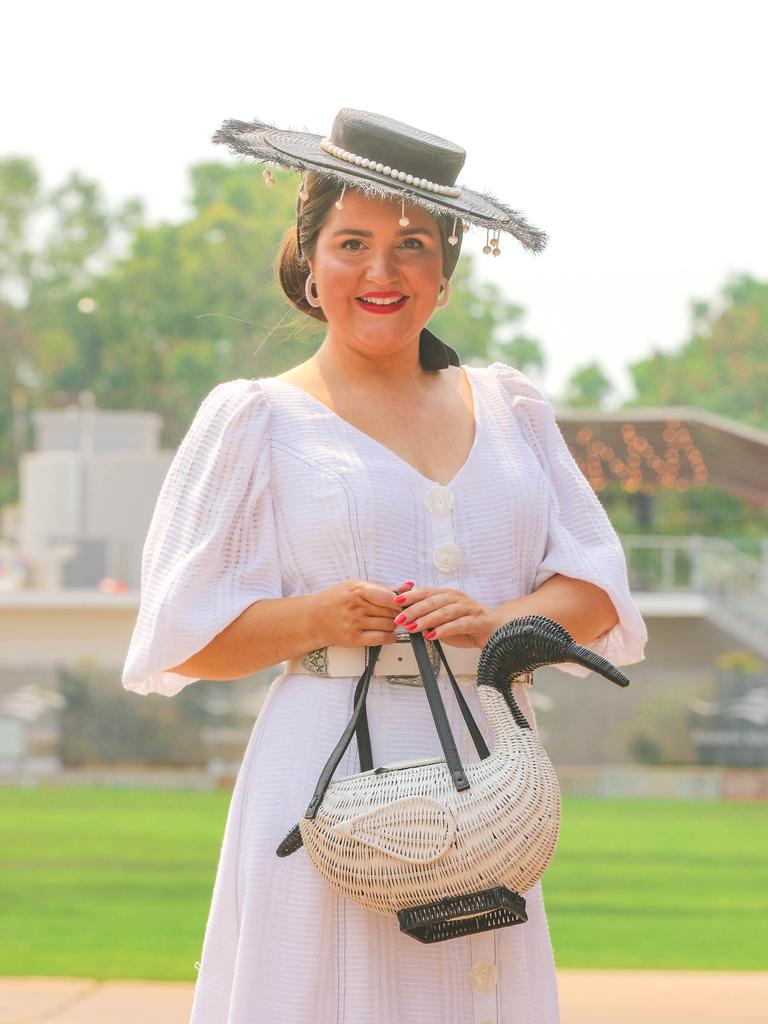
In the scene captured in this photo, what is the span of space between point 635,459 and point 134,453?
10.0 metres

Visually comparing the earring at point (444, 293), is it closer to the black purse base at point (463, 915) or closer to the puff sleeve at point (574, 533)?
the puff sleeve at point (574, 533)

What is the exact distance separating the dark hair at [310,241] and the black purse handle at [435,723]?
521 mm

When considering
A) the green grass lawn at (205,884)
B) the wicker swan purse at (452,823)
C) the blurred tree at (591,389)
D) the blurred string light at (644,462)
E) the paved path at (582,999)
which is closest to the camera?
the wicker swan purse at (452,823)

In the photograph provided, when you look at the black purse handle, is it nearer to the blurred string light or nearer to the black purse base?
the black purse base

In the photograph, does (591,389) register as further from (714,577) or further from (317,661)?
(317,661)

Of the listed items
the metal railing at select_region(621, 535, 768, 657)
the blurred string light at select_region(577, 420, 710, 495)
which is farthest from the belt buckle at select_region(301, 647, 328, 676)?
the blurred string light at select_region(577, 420, 710, 495)

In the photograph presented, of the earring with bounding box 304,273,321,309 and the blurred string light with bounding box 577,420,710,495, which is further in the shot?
the blurred string light with bounding box 577,420,710,495

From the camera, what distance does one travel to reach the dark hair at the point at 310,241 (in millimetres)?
2127

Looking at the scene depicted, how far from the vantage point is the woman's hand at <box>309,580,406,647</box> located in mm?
1961

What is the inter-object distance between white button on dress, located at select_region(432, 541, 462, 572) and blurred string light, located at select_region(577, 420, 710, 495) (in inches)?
912

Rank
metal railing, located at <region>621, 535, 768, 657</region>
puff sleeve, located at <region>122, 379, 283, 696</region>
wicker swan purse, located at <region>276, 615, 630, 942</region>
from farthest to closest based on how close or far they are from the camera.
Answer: metal railing, located at <region>621, 535, 768, 657</region>, puff sleeve, located at <region>122, 379, 283, 696</region>, wicker swan purse, located at <region>276, 615, 630, 942</region>

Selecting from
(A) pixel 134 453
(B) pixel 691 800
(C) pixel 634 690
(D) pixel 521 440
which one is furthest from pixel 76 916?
(A) pixel 134 453

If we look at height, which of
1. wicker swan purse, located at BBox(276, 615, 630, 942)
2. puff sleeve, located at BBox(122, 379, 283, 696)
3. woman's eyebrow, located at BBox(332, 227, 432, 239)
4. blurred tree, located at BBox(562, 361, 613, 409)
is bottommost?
blurred tree, located at BBox(562, 361, 613, 409)

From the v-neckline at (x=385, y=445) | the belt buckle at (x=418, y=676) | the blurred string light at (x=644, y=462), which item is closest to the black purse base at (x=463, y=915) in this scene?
the belt buckle at (x=418, y=676)
